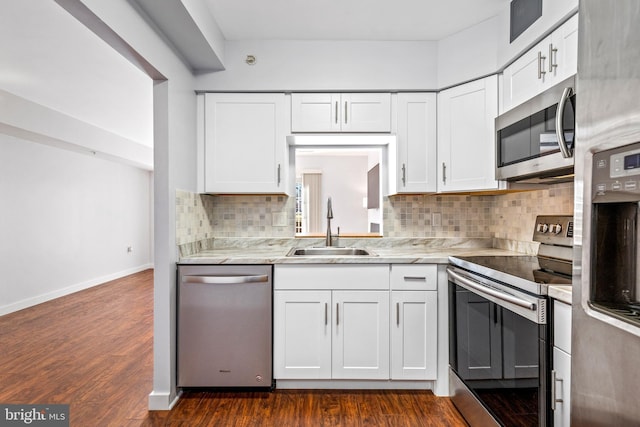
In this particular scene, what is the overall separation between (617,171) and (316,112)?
1975 mm

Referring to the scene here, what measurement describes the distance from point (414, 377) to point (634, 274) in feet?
5.51

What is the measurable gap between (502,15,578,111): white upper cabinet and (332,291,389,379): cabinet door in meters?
1.40

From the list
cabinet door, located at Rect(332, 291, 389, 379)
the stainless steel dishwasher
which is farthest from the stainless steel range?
the stainless steel dishwasher

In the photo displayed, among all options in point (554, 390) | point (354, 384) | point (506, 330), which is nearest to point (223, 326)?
point (354, 384)

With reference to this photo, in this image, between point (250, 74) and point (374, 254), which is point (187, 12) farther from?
point (374, 254)

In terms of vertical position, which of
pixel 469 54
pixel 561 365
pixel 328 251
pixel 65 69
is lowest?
pixel 561 365

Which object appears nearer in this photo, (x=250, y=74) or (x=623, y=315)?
(x=623, y=315)

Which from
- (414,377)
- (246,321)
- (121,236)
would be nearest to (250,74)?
(246,321)

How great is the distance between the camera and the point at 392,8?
2111mm

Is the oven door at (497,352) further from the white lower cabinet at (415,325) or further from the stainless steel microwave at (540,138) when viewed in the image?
the stainless steel microwave at (540,138)

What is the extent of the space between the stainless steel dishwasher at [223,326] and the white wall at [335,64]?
4.41ft

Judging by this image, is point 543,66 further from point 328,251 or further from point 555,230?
point 328,251

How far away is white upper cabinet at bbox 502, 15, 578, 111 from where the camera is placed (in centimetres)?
158

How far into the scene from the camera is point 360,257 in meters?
2.17
